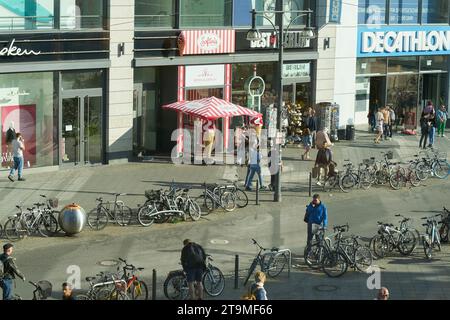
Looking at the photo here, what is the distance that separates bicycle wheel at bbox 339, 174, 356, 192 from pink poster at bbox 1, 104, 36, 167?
34.9 feet

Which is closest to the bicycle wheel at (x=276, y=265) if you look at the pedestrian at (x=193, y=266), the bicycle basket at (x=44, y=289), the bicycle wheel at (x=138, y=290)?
the pedestrian at (x=193, y=266)

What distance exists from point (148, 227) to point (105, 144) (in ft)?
29.8

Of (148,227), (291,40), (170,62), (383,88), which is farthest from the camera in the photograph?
(383,88)

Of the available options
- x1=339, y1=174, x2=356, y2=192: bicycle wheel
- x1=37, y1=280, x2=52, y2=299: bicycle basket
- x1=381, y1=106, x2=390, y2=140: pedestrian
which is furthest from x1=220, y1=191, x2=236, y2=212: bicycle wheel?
x1=381, y1=106, x2=390, y2=140: pedestrian

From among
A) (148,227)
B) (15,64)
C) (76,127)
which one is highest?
(15,64)

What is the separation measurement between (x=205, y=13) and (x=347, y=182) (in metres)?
9.93

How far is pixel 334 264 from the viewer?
74.8ft

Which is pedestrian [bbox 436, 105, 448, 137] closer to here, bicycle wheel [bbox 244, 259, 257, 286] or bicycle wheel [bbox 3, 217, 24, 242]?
bicycle wheel [bbox 244, 259, 257, 286]

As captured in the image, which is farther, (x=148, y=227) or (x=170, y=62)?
(x=170, y=62)

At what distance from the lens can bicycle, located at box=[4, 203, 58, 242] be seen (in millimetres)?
24891
